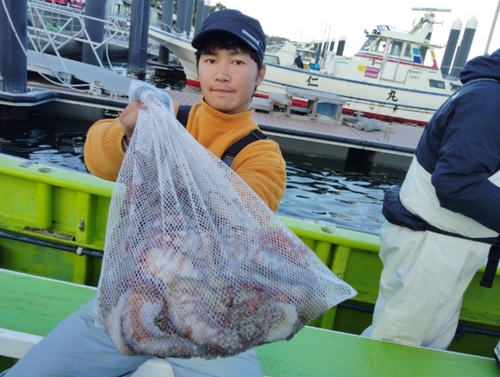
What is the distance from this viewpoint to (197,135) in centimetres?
175

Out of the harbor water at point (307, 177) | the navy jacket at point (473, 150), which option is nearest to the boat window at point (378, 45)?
the harbor water at point (307, 177)

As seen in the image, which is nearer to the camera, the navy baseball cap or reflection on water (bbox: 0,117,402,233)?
the navy baseball cap

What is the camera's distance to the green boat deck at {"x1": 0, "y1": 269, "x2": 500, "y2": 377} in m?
1.95

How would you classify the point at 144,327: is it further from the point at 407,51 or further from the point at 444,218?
the point at 407,51

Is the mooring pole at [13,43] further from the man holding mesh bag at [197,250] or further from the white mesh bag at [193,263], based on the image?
the white mesh bag at [193,263]

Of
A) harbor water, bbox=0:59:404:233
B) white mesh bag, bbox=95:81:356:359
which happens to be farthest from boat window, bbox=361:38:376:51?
white mesh bag, bbox=95:81:356:359

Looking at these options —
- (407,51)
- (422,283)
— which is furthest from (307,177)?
(407,51)

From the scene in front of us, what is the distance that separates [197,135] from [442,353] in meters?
1.64

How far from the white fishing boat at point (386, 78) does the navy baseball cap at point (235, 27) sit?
53.4ft

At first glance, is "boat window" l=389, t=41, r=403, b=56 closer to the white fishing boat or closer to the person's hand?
the white fishing boat

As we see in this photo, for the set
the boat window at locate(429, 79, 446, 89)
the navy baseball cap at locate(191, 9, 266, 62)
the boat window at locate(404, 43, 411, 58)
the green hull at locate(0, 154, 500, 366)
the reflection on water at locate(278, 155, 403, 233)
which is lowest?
the reflection on water at locate(278, 155, 403, 233)

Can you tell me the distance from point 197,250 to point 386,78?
18.2 m

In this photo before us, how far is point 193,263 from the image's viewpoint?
1.12 metres

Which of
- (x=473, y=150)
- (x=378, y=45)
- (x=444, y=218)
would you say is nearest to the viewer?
(x=473, y=150)
